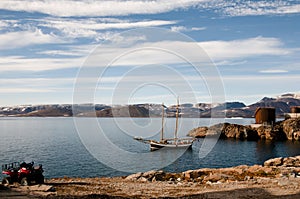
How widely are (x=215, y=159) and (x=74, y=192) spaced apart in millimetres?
50557

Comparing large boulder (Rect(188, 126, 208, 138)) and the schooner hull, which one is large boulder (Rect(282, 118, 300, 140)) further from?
the schooner hull

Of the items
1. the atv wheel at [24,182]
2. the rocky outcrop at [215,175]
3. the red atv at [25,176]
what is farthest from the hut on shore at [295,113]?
the atv wheel at [24,182]

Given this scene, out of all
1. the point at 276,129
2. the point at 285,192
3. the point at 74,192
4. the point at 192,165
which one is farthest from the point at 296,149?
the point at 74,192

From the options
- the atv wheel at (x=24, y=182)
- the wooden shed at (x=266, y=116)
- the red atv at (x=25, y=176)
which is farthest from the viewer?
the wooden shed at (x=266, y=116)

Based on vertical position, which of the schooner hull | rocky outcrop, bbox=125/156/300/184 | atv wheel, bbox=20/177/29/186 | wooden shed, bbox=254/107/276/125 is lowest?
the schooner hull

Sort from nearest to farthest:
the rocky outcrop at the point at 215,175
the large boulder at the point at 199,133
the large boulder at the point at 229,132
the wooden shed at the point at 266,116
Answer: the rocky outcrop at the point at 215,175
the large boulder at the point at 229,132
the wooden shed at the point at 266,116
the large boulder at the point at 199,133

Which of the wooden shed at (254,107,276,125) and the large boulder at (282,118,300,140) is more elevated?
the wooden shed at (254,107,276,125)

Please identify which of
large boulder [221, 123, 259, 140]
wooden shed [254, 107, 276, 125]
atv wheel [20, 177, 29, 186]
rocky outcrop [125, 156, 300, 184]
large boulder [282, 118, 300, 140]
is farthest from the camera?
wooden shed [254, 107, 276, 125]

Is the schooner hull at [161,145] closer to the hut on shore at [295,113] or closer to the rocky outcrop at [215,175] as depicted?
the rocky outcrop at [215,175]

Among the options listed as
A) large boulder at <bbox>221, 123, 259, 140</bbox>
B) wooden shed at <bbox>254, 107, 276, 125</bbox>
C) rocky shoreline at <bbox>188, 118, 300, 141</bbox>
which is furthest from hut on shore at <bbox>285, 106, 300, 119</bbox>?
large boulder at <bbox>221, 123, 259, 140</bbox>

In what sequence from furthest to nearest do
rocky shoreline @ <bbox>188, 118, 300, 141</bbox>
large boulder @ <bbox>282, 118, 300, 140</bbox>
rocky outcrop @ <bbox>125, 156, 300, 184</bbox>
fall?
rocky shoreline @ <bbox>188, 118, 300, 141</bbox>, large boulder @ <bbox>282, 118, 300, 140</bbox>, rocky outcrop @ <bbox>125, 156, 300, 184</bbox>

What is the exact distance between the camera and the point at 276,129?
12081cm

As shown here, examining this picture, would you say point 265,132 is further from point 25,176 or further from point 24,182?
point 24,182

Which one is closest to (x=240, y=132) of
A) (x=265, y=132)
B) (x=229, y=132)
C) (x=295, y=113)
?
(x=229, y=132)
